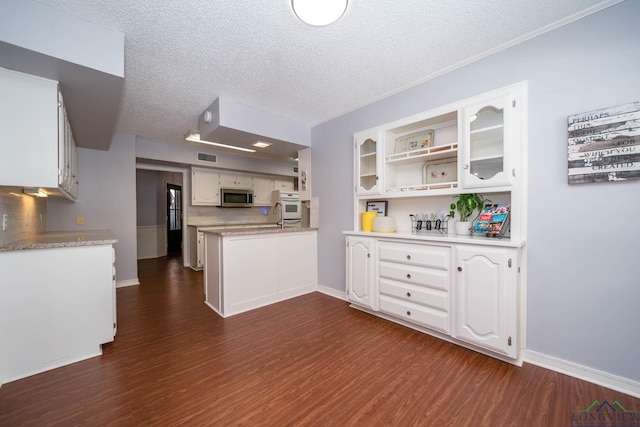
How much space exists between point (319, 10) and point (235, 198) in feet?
15.5

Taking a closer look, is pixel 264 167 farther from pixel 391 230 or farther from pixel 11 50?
pixel 11 50

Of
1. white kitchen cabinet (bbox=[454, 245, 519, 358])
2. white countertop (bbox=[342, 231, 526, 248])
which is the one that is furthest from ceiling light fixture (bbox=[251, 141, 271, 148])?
white kitchen cabinet (bbox=[454, 245, 519, 358])

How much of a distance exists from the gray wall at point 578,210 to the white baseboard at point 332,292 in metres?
Result: 2.00

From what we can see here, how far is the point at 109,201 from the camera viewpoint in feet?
13.2

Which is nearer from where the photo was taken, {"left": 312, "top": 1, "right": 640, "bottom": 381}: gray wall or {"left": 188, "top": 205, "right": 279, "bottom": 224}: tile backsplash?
{"left": 312, "top": 1, "right": 640, "bottom": 381}: gray wall

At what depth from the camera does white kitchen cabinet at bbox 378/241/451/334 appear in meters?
2.24

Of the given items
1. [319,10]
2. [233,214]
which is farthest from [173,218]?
[319,10]

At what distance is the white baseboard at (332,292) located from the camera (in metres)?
3.45

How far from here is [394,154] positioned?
9.33 feet

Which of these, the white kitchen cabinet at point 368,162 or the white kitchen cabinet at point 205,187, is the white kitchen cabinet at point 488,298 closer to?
the white kitchen cabinet at point 368,162

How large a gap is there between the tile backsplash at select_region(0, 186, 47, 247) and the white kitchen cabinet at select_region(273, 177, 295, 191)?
4.20 m

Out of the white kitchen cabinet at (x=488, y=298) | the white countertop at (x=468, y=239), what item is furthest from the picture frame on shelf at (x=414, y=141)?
the white kitchen cabinet at (x=488, y=298)

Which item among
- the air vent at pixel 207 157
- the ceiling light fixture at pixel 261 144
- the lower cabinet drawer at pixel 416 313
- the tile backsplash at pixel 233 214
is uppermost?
the air vent at pixel 207 157

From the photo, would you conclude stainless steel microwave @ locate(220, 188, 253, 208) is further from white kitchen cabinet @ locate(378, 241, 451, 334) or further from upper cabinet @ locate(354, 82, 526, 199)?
white kitchen cabinet @ locate(378, 241, 451, 334)
